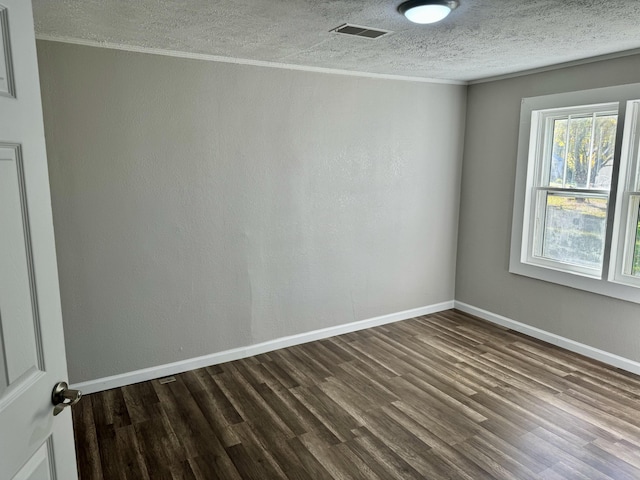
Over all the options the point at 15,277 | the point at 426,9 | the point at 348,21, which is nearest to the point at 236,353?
the point at 348,21

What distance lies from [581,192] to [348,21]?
262 cm

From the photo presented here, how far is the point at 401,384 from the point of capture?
3.37 m

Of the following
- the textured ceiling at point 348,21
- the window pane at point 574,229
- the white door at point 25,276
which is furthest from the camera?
the window pane at point 574,229

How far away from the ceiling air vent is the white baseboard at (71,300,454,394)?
2.57 meters

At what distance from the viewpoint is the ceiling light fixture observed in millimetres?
2115

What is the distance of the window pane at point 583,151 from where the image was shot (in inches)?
142

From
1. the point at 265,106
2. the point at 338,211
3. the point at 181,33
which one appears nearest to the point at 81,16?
Answer: the point at 181,33

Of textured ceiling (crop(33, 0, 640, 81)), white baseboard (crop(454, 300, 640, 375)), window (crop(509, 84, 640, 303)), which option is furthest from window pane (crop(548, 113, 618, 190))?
white baseboard (crop(454, 300, 640, 375))

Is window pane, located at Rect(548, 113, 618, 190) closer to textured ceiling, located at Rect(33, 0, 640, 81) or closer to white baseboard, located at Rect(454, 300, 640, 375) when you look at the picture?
textured ceiling, located at Rect(33, 0, 640, 81)

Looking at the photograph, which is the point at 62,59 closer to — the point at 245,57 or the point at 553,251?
the point at 245,57

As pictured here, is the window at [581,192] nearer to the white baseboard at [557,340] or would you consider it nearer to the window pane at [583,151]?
the window pane at [583,151]

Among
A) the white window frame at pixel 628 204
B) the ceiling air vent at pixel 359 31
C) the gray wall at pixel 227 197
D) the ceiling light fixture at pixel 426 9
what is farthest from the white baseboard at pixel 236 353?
the ceiling light fixture at pixel 426 9

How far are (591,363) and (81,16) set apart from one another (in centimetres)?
441

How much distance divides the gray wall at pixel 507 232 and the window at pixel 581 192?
10cm
